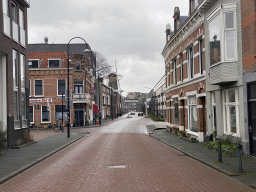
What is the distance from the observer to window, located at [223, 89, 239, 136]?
13.9 meters

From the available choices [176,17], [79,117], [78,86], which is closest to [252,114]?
[176,17]

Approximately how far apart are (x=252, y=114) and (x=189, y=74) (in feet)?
30.5

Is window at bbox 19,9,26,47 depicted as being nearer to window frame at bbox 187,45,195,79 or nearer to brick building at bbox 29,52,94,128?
window frame at bbox 187,45,195,79

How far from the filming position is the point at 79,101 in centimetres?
4300

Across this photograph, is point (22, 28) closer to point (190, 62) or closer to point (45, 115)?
point (190, 62)

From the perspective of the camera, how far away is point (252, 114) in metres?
12.3

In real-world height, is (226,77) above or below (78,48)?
below

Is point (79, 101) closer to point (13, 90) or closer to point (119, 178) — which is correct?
point (13, 90)

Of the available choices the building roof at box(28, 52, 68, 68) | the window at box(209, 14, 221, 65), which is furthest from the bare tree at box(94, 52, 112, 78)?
the window at box(209, 14, 221, 65)

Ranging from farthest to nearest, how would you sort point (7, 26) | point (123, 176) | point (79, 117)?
point (79, 117), point (7, 26), point (123, 176)

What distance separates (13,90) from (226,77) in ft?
38.5

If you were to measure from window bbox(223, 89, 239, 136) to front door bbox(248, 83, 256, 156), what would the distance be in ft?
4.38

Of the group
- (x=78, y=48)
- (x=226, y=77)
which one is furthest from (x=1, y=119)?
(x=78, y=48)

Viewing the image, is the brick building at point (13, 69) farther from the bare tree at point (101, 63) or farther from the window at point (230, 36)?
the bare tree at point (101, 63)
